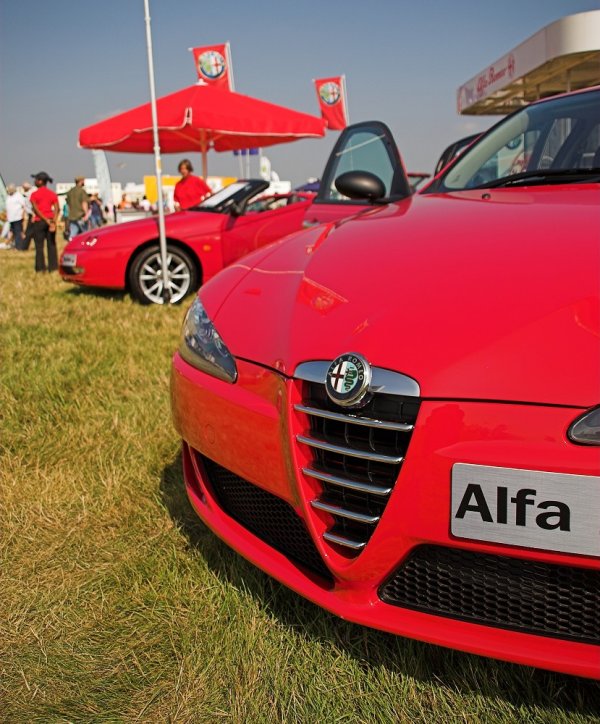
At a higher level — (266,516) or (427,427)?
(427,427)

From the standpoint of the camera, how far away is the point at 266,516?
1711 millimetres

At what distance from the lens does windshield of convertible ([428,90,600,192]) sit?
7.63 feet

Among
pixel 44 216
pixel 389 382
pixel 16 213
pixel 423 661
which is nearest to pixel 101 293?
pixel 44 216

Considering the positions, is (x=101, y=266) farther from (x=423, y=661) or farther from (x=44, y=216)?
(x=423, y=661)

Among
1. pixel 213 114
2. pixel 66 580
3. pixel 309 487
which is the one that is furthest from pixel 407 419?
pixel 213 114

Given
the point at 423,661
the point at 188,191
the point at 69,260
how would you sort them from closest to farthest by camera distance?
1. the point at 423,661
2. the point at 69,260
3. the point at 188,191

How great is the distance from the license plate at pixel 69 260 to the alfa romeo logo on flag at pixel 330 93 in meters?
18.3

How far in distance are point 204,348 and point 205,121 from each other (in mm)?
8251

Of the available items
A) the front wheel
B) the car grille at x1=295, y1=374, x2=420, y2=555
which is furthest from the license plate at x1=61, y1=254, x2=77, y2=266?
the car grille at x1=295, y1=374, x2=420, y2=555

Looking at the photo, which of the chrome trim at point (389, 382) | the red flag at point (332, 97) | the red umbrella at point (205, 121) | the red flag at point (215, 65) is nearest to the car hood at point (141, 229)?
the red umbrella at point (205, 121)

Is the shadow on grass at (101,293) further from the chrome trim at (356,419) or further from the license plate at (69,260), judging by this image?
the chrome trim at (356,419)

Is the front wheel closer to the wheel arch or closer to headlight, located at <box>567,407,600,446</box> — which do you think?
the wheel arch

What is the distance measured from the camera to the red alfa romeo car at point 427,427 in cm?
123

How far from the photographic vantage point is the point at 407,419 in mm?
1329
